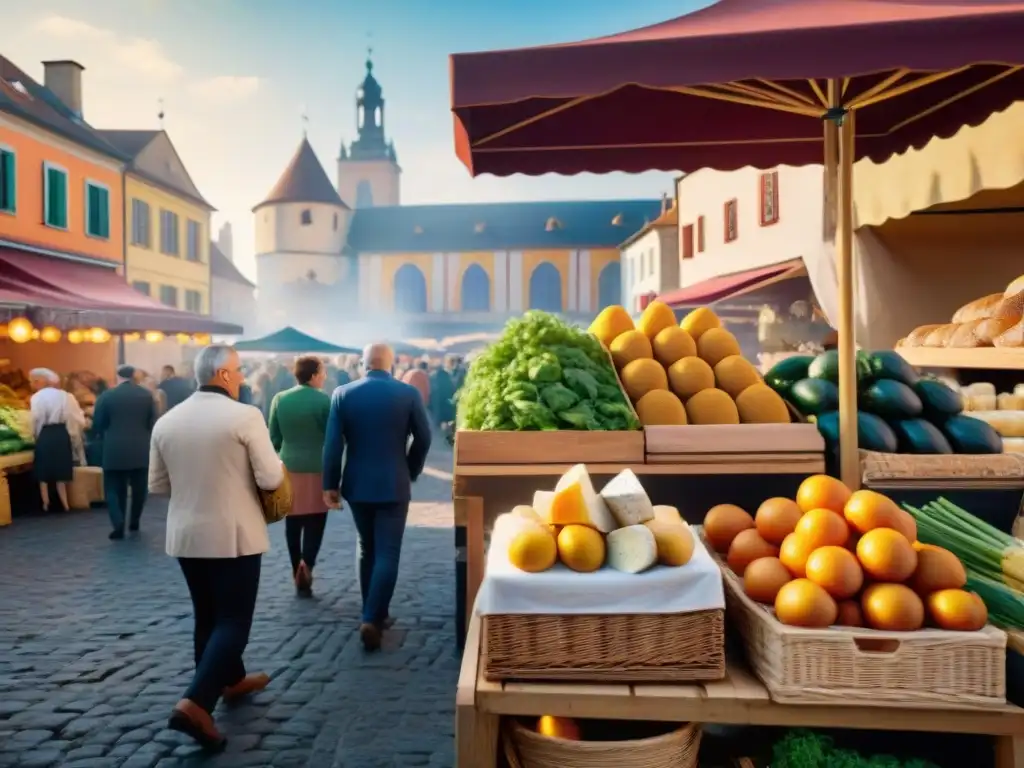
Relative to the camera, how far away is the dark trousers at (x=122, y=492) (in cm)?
880

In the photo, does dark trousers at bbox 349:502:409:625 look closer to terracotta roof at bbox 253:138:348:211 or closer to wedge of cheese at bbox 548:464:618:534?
wedge of cheese at bbox 548:464:618:534

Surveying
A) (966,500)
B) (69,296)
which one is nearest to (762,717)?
(966,500)

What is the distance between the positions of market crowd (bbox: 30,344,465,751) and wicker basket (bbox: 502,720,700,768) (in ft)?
6.61

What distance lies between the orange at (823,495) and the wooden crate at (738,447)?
403 millimetres

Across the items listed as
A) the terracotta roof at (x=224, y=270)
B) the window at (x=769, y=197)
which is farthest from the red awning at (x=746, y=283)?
the terracotta roof at (x=224, y=270)

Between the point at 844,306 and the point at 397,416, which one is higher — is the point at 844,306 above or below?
above

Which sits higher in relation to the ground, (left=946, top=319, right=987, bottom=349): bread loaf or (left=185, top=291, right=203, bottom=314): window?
(left=185, top=291, right=203, bottom=314): window

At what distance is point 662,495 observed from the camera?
11.4ft

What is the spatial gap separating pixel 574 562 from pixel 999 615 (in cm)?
135

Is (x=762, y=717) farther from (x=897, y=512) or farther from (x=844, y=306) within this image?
(x=844, y=306)

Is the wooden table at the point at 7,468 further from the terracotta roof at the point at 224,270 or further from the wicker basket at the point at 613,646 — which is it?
the terracotta roof at the point at 224,270

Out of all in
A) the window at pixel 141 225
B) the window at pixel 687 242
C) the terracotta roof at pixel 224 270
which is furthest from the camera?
the terracotta roof at pixel 224 270

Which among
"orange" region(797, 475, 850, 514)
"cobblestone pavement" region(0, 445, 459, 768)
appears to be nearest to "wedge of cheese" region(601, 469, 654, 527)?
"orange" region(797, 475, 850, 514)

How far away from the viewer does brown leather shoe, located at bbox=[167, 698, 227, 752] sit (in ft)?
12.4
